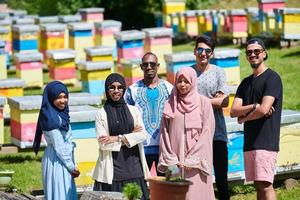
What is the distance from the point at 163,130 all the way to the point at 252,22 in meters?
14.0

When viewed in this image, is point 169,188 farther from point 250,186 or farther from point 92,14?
point 92,14

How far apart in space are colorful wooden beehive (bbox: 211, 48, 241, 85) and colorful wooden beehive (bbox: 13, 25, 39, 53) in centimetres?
854

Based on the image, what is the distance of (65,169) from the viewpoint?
866 cm

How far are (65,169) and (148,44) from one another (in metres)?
11.8

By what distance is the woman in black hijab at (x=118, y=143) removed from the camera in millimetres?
8266

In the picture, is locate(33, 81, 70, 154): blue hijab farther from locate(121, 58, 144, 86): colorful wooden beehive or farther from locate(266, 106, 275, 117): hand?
locate(121, 58, 144, 86): colorful wooden beehive

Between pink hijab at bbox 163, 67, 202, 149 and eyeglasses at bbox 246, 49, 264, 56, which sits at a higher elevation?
eyeglasses at bbox 246, 49, 264, 56

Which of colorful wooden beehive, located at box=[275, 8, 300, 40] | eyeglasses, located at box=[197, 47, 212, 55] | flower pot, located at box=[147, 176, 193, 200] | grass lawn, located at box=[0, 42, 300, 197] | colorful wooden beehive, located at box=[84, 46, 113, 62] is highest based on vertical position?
eyeglasses, located at box=[197, 47, 212, 55]

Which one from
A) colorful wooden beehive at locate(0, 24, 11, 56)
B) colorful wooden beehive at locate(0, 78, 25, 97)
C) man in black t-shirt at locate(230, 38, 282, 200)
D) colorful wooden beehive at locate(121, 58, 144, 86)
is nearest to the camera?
man in black t-shirt at locate(230, 38, 282, 200)

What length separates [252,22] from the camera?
71.7ft

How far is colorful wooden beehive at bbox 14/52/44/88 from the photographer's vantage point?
63.9 ft

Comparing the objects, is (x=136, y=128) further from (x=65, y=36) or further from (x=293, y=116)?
(x=65, y=36)

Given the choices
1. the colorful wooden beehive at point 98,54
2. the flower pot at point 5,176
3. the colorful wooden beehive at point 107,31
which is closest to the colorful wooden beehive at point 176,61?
the colorful wooden beehive at point 98,54

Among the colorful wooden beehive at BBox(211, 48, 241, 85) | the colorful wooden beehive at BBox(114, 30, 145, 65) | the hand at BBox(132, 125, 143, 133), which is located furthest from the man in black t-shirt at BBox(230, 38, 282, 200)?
the colorful wooden beehive at BBox(114, 30, 145, 65)
